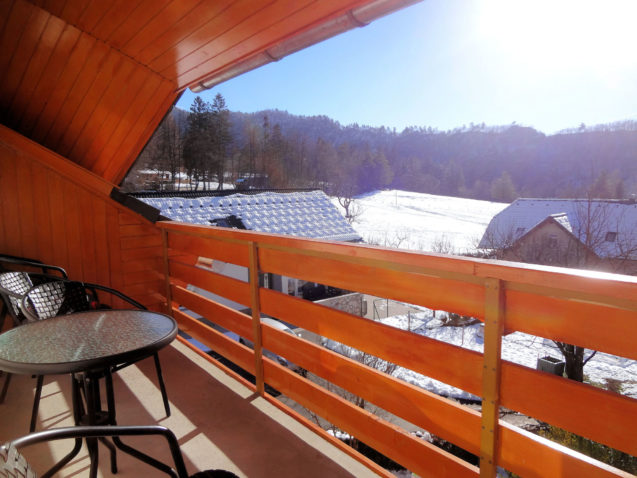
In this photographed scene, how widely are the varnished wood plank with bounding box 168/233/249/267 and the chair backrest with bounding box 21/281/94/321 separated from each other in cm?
77

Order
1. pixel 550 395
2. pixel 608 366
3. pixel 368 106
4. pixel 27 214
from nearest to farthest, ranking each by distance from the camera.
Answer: pixel 550 395
pixel 27 214
pixel 608 366
pixel 368 106

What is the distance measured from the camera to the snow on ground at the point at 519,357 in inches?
388

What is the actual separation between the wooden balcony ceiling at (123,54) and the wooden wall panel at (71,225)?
1.29 feet

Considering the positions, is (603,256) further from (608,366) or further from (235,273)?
(235,273)

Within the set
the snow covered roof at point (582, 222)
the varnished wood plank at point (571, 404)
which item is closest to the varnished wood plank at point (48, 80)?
the varnished wood plank at point (571, 404)

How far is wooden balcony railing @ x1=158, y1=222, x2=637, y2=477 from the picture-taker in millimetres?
1000

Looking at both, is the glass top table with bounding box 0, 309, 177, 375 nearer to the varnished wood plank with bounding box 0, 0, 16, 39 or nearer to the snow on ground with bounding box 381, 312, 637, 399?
the varnished wood plank with bounding box 0, 0, 16, 39

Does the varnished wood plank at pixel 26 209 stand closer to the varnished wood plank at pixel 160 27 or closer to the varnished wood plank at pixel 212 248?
the varnished wood plank at pixel 212 248

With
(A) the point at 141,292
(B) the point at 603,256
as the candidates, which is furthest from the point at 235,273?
(B) the point at 603,256

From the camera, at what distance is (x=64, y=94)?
3.15 m

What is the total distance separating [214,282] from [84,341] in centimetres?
124

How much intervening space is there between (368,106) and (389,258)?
175 ft

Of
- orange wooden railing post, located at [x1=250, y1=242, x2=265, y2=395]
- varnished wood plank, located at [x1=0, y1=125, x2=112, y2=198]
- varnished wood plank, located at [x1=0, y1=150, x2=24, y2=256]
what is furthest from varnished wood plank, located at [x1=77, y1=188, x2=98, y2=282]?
orange wooden railing post, located at [x1=250, y1=242, x2=265, y2=395]

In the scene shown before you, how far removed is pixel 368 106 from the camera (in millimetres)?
51594
